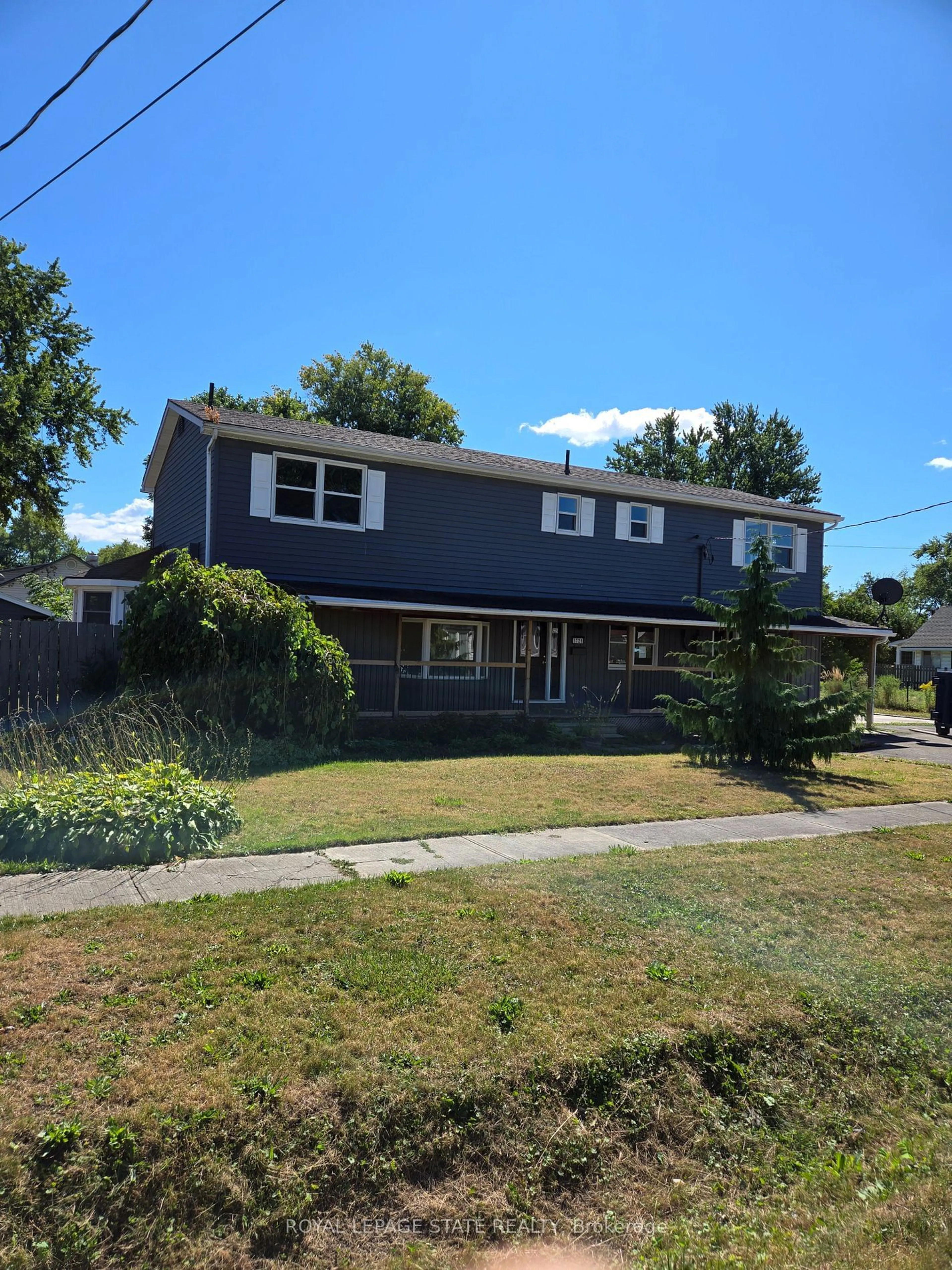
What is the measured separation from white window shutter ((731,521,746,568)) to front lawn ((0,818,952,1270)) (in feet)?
60.6

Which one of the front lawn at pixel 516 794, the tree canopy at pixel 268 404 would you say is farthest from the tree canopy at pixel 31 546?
the front lawn at pixel 516 794

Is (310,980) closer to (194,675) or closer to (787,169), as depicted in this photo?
(194,675)

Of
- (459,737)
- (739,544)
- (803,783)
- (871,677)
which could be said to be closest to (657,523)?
(739,544)

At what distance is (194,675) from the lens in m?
11.8

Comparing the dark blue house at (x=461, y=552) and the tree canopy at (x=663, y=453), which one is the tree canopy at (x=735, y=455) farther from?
the dark blue house at (x=461, y=552)

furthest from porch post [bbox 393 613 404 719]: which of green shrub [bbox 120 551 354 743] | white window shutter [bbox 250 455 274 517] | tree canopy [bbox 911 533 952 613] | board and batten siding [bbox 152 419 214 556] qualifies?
tree canopy [bbox 911 533 952 613]

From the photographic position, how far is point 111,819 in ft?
20.8

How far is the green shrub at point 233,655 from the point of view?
1181cm

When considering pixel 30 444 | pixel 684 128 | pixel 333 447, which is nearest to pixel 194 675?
pixel 333 447

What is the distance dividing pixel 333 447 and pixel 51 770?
10.7 meters

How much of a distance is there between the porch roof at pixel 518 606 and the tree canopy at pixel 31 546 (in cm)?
7223

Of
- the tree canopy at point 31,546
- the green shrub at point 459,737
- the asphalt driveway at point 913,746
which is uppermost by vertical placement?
the tree canopy at point 31,546

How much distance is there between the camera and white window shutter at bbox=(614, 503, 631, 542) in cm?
2098

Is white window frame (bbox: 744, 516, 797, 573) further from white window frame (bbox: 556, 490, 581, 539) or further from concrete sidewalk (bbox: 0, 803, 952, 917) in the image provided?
concrete sidewalk (bbox: 0, 803, 952, 917)
